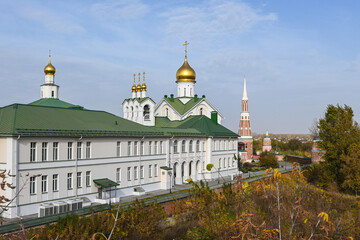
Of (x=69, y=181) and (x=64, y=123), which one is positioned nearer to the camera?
(x=69, y=181)

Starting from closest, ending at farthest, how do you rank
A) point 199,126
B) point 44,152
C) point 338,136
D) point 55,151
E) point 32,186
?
point 32,186 < point 44,152 < point 55,151 < point 338,136 < point 199,126

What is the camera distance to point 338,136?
34125 millimetres

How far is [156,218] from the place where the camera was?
15945 millimetres

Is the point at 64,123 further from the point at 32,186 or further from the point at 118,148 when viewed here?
the point at 118,148

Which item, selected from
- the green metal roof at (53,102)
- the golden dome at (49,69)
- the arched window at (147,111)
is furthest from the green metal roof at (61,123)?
the golden dome at (49,69)

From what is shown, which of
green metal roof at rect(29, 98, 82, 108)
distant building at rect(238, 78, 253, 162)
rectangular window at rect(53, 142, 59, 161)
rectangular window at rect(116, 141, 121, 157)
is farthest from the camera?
distant building at rect(238, 78, 253, 162)

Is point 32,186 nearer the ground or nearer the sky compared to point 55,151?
nearer the ground

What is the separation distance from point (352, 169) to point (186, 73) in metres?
A: 24.1

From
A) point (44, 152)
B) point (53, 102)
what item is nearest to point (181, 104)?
point (53, 102)

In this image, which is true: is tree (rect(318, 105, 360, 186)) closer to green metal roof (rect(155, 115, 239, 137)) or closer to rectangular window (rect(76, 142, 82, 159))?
green metal roof (rect(155, 115, 239, 137))

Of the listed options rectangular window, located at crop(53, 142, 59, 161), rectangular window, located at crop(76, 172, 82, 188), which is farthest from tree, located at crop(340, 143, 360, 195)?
rectangular window, located at crop(53, 142, 59, 161)

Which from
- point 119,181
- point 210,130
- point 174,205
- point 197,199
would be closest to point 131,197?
point 119,181

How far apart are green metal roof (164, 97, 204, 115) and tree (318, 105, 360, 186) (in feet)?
54.7

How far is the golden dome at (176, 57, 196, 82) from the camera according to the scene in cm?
4800
